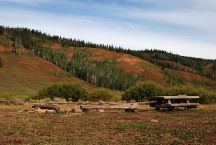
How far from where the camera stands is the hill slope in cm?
10363

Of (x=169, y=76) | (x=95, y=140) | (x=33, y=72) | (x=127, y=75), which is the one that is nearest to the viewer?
(x=95, y=140)

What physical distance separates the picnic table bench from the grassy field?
5148 mm

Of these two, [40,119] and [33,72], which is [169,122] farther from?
[33,72]

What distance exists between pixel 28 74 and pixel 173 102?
80.9 metres

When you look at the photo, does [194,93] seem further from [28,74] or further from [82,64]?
[82,64]

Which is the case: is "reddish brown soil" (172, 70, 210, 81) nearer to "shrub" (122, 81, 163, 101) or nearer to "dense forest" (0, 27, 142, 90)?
"dense forest" (0, 27, 142, 90)

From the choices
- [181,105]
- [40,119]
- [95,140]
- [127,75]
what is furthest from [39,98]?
[127,75]

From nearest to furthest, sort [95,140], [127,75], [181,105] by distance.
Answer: [95,140] → [181,105] → [127,75]

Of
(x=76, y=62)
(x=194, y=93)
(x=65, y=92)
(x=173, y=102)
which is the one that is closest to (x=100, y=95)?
(x=65, y=92)

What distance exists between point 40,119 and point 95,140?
29.0 ft

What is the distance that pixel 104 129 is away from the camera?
2408 cm

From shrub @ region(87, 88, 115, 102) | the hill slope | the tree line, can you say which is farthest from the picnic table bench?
the tree line

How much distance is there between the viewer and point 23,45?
14625 centimetres

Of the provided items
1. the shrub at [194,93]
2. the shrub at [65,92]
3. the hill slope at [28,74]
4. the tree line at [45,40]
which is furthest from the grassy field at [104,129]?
the tree line at [45,40]
